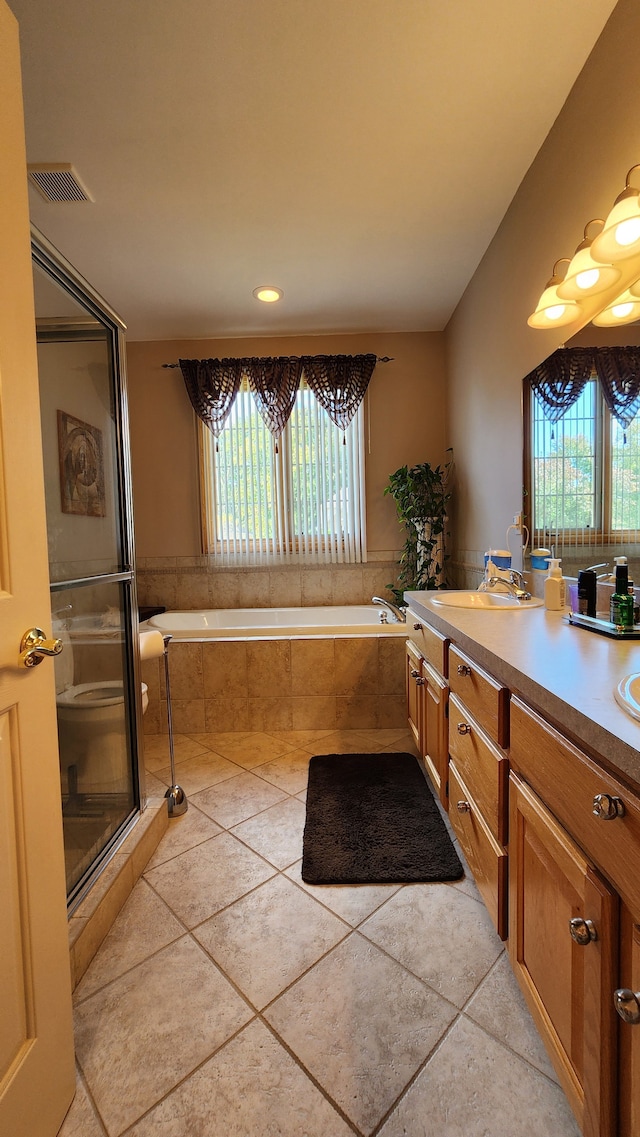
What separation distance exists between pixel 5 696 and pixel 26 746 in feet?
0.38

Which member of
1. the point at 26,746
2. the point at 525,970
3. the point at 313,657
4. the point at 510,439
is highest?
the point at 510,439

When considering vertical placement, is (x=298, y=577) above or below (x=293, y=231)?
→ below

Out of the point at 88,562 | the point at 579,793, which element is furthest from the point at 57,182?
the point at 579,793

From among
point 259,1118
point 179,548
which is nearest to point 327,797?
point 259,1118

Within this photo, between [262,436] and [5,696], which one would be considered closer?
[5,696]

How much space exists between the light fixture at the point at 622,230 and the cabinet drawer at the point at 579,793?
1203mm

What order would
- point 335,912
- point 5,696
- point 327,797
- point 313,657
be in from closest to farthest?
point 5,696 < point 335,912 < point 327,797 < point 313,657

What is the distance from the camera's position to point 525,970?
0.97 meters

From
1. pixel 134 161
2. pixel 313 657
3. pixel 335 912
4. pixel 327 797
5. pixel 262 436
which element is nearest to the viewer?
pixel 335 912

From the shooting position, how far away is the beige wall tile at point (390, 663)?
9.03 ft

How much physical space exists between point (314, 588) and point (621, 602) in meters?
2.60

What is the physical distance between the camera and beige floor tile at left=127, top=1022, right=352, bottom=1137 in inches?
35.1

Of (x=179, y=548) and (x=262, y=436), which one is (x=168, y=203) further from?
(x=179, y=548)

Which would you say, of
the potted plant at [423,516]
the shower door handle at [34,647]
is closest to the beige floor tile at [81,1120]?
the shower door handle at [34,647]
